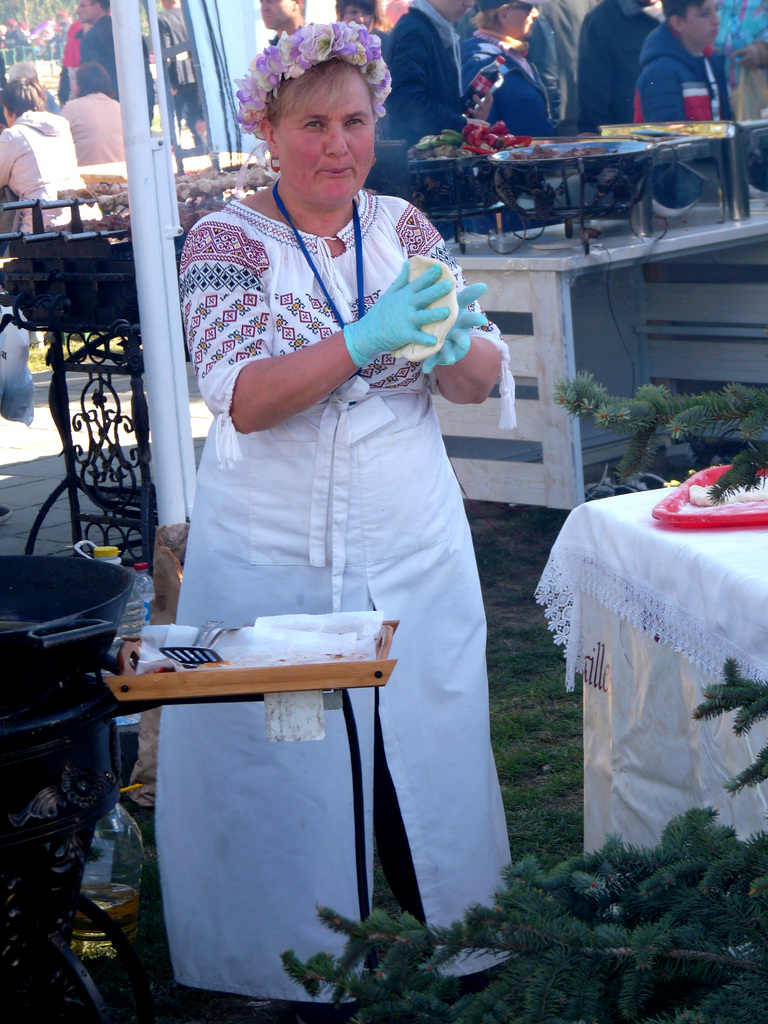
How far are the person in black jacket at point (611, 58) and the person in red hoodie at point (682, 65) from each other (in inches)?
2.0

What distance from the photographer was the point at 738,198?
209 inches

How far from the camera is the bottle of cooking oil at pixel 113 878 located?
245 cm

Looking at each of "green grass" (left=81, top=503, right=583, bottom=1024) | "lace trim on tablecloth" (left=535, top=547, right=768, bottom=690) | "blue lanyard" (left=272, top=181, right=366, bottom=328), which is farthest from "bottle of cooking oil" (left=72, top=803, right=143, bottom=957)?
"blue lanyard" (left=272, top=181, right=366, bottom=328)

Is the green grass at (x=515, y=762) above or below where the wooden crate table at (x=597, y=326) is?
below

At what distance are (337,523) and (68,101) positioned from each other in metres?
7.08

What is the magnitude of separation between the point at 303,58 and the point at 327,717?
46.0 inches

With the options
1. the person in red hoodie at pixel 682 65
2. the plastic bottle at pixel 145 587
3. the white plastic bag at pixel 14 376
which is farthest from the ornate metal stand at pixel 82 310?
the person in red hoodie at pixel 682 65

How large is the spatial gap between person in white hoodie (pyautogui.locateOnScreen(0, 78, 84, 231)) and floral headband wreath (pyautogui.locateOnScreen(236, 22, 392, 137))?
5.03m

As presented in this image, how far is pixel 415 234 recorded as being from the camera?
2143 mm

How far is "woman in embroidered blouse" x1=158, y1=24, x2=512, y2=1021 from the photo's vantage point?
1.93 meters

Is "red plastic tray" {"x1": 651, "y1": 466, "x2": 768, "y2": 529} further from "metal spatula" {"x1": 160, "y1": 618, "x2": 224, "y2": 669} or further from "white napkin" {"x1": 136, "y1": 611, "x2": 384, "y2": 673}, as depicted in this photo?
"metal spatula" {"x1": 160, "y1": 618, "x2": 224, "y2": 669}

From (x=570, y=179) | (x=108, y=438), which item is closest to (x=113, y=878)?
(x=108, y=438)

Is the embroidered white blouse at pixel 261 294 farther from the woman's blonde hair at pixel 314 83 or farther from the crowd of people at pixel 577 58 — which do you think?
the crowd of people at pixel 577 58

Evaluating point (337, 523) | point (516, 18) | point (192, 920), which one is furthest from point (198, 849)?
point (516, 18)
